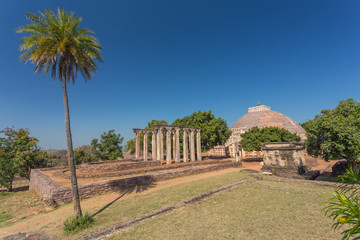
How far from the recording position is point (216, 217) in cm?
756

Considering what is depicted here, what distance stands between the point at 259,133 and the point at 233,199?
2229 centimetres

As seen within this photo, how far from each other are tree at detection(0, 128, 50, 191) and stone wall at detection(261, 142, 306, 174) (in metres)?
29.2

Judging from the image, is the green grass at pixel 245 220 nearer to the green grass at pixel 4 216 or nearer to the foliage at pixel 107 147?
the green grass at pixel 4 216

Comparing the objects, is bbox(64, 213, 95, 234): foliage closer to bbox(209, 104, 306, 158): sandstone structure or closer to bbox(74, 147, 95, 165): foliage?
bbox(74, 147, 95, 165): foliage

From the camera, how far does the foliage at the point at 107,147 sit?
32969mm

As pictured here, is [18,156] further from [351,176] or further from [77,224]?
[351,176]

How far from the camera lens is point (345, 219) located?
2.55 meters

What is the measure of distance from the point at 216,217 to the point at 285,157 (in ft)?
44.7

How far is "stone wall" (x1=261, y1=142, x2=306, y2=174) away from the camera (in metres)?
16.7

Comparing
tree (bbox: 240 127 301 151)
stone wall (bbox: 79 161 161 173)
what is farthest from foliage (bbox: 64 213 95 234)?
tree (bbox: 240 127 301 151)

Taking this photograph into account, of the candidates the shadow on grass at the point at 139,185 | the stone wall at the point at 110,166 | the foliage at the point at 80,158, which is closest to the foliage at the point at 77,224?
the shadow on grass at the point at 139,185

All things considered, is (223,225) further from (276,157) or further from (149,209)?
(276,157)

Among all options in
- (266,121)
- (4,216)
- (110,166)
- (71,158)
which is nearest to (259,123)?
(266,121)

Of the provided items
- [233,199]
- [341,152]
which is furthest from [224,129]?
[233,199]
